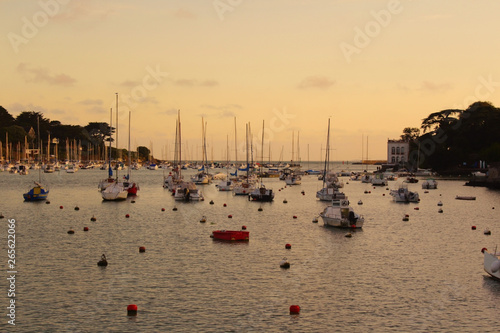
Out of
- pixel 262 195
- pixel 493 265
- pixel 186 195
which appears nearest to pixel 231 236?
pixel 493 265

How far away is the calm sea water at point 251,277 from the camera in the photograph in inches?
1222

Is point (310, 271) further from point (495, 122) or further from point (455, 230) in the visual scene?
point (495, 122)

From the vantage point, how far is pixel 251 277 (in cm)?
4047

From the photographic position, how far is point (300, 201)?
353ft

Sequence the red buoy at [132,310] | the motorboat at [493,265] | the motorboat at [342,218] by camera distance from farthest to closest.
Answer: the motorboat at [342,218], the motorboat at [493,265], the red buoy at [132,310]

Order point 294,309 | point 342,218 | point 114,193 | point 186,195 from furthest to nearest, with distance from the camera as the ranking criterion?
1. point 186,195
2. point 114,193
3. point 342,218
4. point 294,309

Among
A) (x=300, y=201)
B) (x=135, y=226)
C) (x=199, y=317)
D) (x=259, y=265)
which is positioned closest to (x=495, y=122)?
(x=300, y=201)

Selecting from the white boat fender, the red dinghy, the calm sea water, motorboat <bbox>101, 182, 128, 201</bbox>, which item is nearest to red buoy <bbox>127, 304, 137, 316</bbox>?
the calm sea water

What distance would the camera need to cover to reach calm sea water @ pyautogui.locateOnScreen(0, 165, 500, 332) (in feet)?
102

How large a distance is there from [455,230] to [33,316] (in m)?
50.6

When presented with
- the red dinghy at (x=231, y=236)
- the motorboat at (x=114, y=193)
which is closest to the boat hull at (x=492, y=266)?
the red dinghy at (x=231, y=236)

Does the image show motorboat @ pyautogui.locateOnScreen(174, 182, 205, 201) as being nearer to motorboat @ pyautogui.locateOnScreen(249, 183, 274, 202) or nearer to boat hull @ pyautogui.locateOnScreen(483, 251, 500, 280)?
motorboat @ pyautogui.locateOnScreen(249, 183, 274, 202)

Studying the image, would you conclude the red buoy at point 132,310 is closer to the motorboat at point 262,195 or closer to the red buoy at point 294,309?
the red buoy at point 294,309

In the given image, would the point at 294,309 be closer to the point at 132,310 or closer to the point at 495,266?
the point at 132,310
